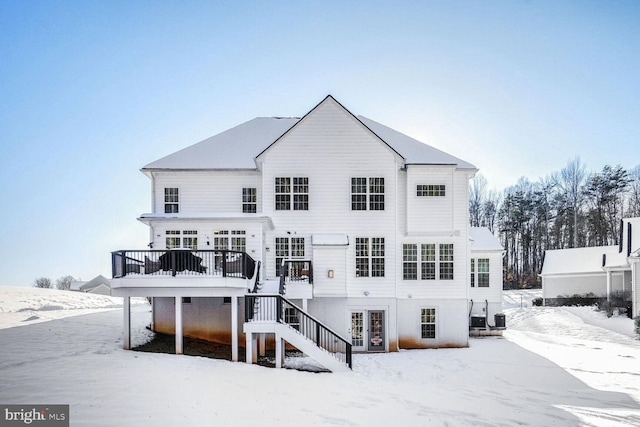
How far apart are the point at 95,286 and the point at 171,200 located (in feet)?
187

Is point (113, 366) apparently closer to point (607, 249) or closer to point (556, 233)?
point (607, 249)

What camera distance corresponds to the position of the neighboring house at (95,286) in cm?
6806

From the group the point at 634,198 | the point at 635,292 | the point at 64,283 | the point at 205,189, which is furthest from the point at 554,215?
the point at 64,283

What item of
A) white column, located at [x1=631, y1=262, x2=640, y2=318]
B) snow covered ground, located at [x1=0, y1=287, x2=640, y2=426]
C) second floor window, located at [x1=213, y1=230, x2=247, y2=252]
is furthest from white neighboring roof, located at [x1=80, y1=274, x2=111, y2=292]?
white column, located at [x1=631, y1=262, x2=640, y2=318]

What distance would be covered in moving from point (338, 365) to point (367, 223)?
725 centimetres

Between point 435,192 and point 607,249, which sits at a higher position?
point 435,192

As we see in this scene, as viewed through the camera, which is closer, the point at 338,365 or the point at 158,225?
the point at 338,365

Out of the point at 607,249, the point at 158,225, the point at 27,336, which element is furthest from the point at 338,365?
the point at 607,249

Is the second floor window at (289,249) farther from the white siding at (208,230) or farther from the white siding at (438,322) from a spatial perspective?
the white siding at (438,322)

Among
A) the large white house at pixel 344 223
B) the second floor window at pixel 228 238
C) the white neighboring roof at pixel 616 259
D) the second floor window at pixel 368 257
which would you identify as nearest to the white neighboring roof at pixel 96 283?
the large white house at pixel 344 223

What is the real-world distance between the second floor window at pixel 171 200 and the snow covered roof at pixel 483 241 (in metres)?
15.0

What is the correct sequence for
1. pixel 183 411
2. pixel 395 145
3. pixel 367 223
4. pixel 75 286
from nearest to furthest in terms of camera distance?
pixel 183 411, pixel 367 223, pixel 395 145, pixel 75 286

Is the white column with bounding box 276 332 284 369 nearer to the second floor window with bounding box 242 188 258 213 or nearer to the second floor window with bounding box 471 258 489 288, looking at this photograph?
the second floor window with bounding box 242 188 258 213

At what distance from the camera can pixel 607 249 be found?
39344 mm
